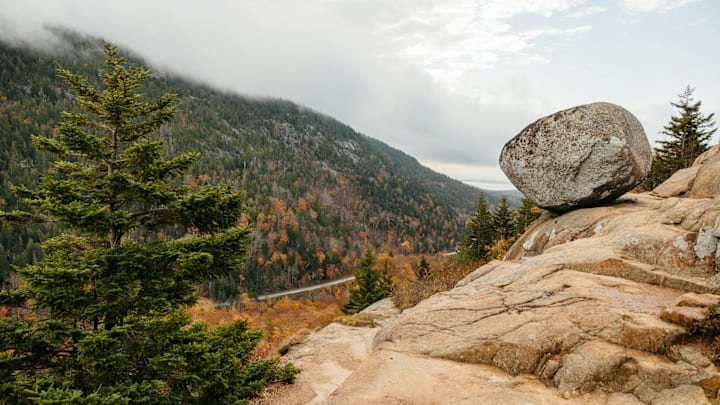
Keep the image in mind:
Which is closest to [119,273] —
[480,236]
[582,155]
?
[582,155]

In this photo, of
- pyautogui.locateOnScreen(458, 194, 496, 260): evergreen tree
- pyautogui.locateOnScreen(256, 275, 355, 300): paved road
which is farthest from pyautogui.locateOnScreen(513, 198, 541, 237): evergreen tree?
pyautogui.locateOnScreen(256, 275, 355, 300): paved road

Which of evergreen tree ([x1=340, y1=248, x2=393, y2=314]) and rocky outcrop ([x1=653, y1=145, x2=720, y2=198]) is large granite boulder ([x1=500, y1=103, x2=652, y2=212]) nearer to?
rocky outcrop ([x1=653, y1=145, x2=720, y2=198])

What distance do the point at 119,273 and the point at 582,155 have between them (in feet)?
60.8

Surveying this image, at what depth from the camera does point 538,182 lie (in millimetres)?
17812

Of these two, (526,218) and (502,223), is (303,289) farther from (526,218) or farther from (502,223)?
(526,218)

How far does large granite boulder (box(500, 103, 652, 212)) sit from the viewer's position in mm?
15539

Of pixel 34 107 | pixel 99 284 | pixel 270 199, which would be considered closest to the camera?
pixel 99 284

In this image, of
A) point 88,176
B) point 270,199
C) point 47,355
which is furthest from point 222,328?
point 270,199

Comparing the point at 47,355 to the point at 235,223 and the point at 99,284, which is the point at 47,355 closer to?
the point at 99,284

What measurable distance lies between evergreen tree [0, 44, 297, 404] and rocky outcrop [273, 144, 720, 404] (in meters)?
4.10

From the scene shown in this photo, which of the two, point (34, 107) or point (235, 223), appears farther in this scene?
point (34, 107)

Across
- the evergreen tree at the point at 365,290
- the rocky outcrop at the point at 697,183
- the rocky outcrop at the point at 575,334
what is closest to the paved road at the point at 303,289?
the evergreen tree at the point at 365,290

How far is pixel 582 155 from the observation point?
15977 millimetres

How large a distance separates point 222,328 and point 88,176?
219 inches
